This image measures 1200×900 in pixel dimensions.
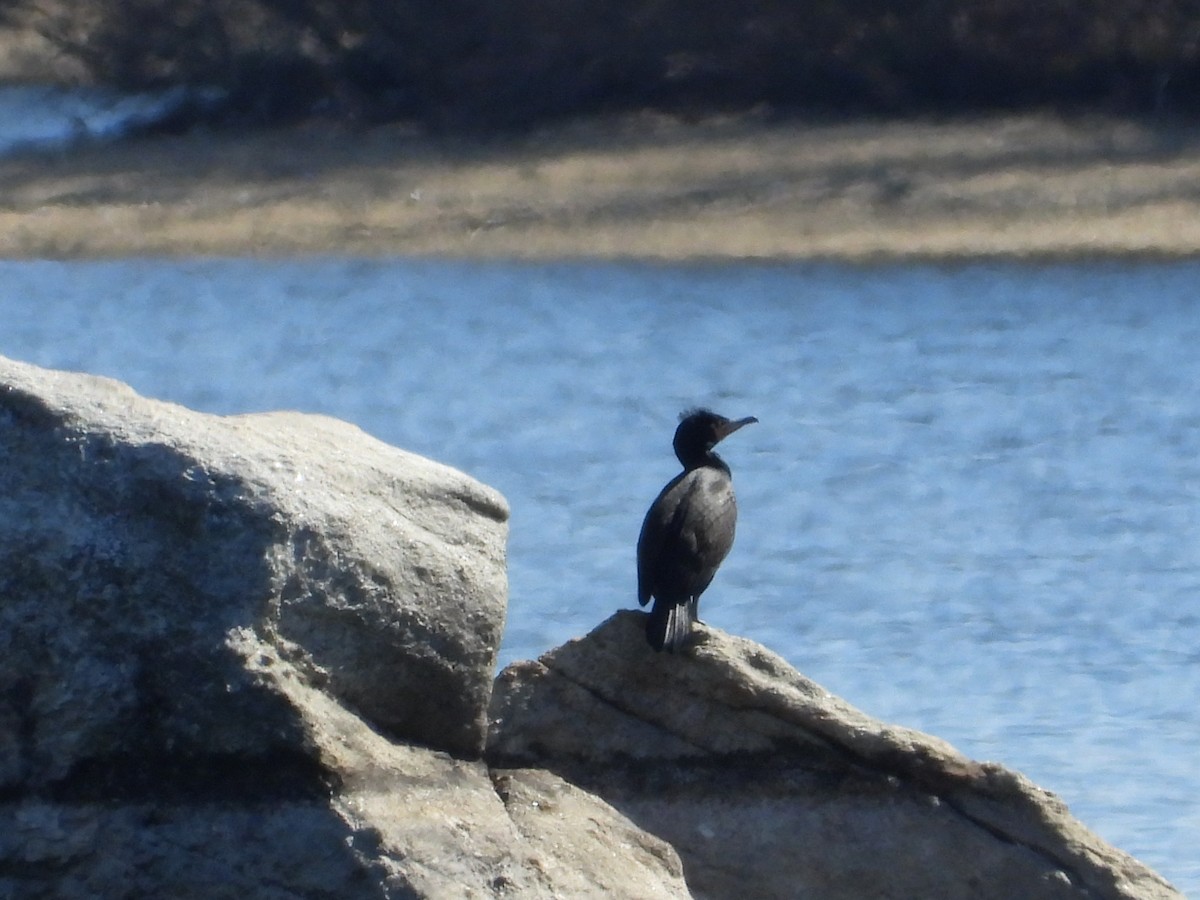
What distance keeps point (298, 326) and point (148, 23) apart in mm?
10608

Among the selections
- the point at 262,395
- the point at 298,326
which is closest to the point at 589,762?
the point at 262,395

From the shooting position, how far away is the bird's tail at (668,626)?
4324 millimetres

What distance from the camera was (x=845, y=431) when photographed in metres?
11.7

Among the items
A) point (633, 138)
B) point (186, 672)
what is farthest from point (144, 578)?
point (633, 138)

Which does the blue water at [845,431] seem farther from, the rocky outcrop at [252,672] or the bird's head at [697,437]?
the rocky outcrop at [252,672]

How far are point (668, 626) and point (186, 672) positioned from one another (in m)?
1.45

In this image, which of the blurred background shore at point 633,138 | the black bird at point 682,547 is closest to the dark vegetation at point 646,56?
the blurred background shore at point 633,138

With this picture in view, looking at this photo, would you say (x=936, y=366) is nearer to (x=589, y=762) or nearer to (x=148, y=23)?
(x=589, y=762)

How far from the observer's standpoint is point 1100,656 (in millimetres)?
7699

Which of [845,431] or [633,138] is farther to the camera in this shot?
[633,138]

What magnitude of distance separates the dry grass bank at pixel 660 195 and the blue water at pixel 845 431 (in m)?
0.31

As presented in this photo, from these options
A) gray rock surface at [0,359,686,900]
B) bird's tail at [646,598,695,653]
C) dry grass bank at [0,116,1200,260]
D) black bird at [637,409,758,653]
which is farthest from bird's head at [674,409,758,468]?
dry grass bank at [0,116,1200,260]

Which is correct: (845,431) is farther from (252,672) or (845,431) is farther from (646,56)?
(646,56)

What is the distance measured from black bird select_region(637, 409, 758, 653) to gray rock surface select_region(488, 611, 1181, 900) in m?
0.13
